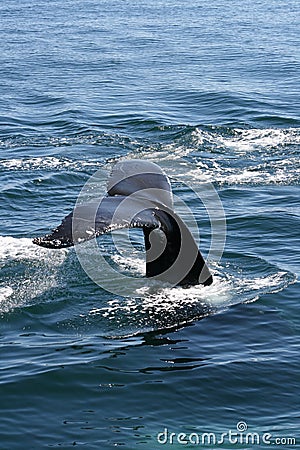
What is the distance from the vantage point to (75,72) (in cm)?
2428

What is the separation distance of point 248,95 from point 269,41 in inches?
359

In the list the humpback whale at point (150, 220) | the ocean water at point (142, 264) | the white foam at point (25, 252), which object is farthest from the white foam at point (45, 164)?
the humpback whale at point (150, 220)

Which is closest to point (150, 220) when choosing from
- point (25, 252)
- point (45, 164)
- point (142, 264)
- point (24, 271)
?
point (24, 271)

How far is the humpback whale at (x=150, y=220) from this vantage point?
6.50 meters

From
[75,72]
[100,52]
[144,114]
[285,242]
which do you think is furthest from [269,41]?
[285,242]

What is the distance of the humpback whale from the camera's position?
21.3 ft

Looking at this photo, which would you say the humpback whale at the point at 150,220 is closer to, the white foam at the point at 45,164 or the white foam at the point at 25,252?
the white foam at the point at 25,252

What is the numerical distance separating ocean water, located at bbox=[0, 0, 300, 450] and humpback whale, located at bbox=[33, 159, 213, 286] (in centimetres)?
28

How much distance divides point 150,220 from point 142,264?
3.06 metres

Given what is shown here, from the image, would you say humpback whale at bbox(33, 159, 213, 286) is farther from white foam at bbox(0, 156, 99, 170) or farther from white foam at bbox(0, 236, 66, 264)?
white foam at bbox(0, 156, 99, 170)

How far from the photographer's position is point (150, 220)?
6895mm

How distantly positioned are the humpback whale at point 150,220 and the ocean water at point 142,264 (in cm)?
28

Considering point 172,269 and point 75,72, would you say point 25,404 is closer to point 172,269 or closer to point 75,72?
point 172,269

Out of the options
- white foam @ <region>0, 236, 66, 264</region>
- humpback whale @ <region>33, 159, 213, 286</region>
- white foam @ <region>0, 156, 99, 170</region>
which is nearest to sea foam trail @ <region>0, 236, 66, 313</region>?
white foam @ <region>0, 236, 66, 264</region>
